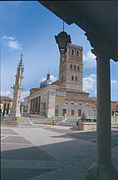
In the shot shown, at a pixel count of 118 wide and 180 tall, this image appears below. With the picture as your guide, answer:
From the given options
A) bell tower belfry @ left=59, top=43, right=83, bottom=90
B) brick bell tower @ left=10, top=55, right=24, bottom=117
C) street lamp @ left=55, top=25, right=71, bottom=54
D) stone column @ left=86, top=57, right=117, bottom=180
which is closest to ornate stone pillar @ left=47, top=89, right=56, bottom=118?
bell tower belfry @ left=59, top=43, right=83, bottom=90

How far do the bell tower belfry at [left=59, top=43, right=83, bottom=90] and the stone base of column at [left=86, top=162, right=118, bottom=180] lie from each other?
5789 cm

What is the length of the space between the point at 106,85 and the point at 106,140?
1.49m

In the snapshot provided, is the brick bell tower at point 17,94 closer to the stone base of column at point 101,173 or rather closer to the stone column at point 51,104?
the stone column at point 51,104

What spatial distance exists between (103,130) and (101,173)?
3.31 ft

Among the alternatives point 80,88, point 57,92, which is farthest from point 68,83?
point 57,92

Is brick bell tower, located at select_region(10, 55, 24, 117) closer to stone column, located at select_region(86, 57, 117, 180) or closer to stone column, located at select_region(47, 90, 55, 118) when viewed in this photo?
stone column, located at select_region(47, 90, 55, 118)

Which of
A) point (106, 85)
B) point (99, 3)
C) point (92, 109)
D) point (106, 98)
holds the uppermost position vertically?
point (99, 3)

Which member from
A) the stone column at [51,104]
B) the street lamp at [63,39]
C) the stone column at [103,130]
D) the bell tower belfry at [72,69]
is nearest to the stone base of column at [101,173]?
the stone column at [103,130]

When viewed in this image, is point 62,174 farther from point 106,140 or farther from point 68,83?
point 68,83

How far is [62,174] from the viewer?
3.68 m

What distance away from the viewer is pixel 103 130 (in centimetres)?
361

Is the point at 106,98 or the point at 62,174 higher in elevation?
the point at 106,98

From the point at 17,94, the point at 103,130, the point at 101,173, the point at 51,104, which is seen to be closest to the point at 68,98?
the point at 51,104

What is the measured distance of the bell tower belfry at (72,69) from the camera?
63.0 metres
